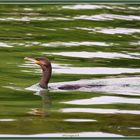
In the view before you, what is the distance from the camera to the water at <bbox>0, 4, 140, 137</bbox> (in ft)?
51.9

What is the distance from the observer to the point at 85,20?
3209cm

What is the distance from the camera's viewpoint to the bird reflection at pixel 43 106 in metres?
16.9

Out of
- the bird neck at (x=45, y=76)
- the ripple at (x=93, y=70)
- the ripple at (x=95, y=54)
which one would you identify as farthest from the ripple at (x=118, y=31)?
the bird neck at (x=45, y=76)

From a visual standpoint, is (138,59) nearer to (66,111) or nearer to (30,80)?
(30,80)

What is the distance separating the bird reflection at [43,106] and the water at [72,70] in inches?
0.8

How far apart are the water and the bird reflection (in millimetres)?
21

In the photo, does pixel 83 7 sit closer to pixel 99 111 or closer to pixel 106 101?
pixel 106 101

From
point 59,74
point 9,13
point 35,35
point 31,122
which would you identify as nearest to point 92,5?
point 9,13

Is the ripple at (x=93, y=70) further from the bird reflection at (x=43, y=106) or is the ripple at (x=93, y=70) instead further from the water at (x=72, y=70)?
the bird reflection at (x=43, y=106)

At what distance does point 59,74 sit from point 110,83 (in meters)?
2.10

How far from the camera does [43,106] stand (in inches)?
702

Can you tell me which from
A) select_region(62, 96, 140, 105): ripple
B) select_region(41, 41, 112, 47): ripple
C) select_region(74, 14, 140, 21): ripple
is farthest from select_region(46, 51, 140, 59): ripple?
select_region(74, 14, 140, 21): ripple

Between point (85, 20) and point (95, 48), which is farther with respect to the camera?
point (85, 20)

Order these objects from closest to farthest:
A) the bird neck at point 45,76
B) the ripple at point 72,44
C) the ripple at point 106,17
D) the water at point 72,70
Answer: the water at point 72,70
the bird neck at point 45,76
the ripple at point 72,44
the ripple at point 106,17
